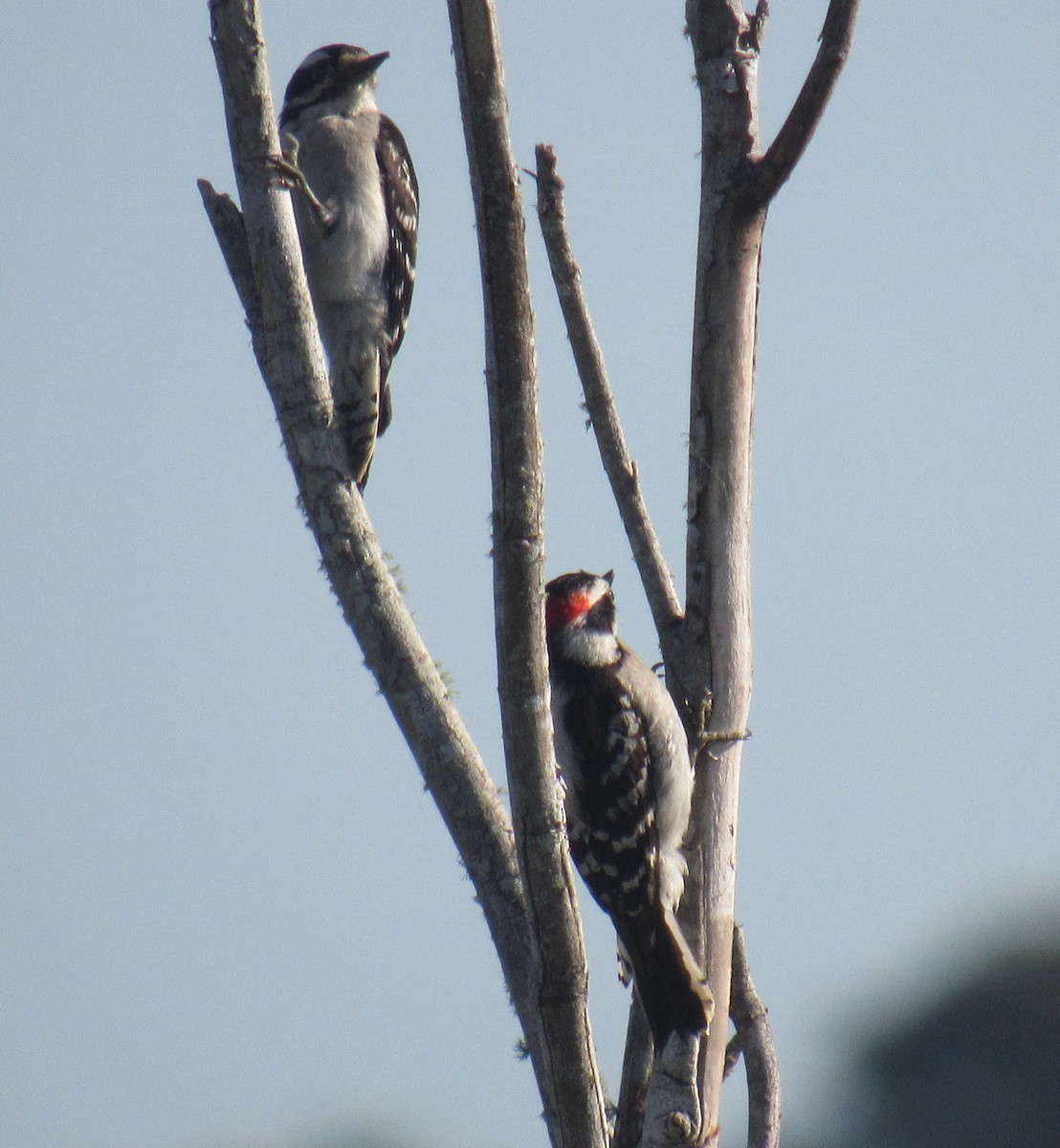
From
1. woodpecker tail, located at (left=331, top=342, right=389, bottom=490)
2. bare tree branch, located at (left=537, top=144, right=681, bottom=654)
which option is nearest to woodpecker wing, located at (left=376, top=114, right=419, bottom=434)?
woodpecker tail, located at (left=331, top=342, right=389, bottom=490)

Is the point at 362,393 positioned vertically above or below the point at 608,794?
above

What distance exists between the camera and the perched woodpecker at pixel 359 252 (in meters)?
6.27

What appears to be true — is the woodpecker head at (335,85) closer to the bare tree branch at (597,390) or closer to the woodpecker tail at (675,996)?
the bare tree branch at (597,390)

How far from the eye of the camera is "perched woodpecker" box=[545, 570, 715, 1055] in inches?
196

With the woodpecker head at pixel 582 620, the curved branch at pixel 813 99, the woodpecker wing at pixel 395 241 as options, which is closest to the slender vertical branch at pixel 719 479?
the curved branch at pixel 813 99

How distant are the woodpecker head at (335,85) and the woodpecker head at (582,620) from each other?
8.47 ft

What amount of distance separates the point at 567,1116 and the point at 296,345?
6.05ft

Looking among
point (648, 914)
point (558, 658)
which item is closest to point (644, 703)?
point (558, 658)

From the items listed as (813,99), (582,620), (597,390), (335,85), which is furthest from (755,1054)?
(335,85)

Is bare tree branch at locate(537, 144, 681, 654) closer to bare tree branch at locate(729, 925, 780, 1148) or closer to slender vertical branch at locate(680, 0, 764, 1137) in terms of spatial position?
slender vertical branch at locate(680, 0, 764, 1137)

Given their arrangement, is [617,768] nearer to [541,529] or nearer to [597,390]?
[597,390]

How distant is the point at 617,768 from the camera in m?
5.41

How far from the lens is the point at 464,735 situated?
3.34 metres

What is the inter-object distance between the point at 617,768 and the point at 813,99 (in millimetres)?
2651
